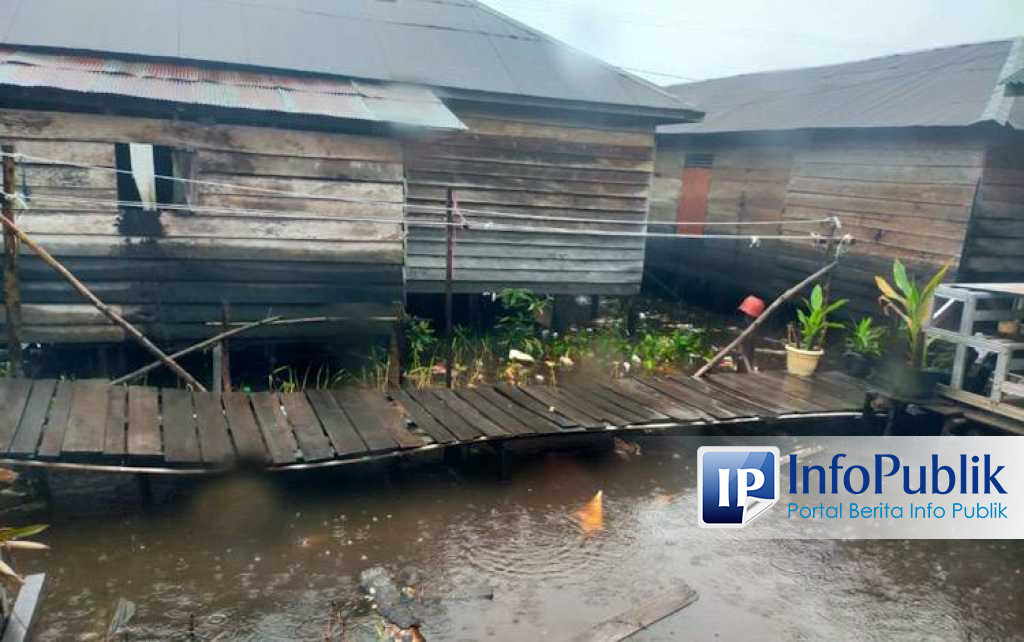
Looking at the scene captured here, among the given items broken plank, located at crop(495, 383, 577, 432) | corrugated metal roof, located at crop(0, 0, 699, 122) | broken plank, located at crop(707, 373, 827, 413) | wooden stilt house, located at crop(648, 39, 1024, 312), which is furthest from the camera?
wooden stilt house, located at crop(648, 39, 1024, 312)

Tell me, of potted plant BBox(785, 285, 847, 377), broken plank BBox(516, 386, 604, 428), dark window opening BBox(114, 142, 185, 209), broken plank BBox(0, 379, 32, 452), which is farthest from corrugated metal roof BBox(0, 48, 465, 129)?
potted plant BBox(785, 285, 847, 377)

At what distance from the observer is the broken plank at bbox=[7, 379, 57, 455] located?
4277 millimetres

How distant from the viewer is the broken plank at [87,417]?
14.5 ft

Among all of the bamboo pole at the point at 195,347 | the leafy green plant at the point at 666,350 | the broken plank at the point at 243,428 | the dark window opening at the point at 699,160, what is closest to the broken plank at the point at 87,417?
the bamboo pole at the point at 195,347

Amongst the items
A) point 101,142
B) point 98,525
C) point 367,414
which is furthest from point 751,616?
point 101,142

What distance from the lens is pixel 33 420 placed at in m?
4.65

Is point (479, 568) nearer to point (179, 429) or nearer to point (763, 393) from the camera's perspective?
point (179, 429)

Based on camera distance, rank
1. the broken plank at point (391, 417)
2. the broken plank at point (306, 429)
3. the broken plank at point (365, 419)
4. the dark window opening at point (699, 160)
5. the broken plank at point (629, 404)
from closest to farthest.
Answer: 1. the broken plank at point (306, 429)
2. the broken plank at point (365, 419)
3. the broken plank at point (391, 417)
4. the broken plank at point (629, 404)
5. the dark window opening at point (699, 160)

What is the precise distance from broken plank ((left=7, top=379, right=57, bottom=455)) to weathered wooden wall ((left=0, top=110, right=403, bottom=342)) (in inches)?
48.5

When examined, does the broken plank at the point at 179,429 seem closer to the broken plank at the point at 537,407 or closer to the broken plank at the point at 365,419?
the broken plank at the point at 365,419

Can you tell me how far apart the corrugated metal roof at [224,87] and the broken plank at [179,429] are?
2572 millimetres

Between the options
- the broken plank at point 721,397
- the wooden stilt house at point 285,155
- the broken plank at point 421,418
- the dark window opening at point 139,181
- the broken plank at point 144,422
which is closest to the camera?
the broken plank at point 144,422

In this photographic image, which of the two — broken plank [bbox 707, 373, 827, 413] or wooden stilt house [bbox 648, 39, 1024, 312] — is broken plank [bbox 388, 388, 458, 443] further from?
wooden stilt house [bbox 648, 39, 1024, 312]

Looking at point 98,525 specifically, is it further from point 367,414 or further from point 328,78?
point 328,78
